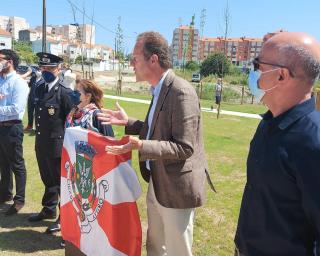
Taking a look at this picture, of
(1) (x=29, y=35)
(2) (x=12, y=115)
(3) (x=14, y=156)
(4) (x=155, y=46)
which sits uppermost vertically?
(1) (x=29, y=35)

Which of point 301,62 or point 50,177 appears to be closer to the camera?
point 301,62

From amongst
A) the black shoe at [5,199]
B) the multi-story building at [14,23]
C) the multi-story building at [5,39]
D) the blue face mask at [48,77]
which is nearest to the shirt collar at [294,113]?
the blue face mask at [48,77]

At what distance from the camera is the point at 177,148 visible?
279cm

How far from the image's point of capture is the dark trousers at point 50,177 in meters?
4.78

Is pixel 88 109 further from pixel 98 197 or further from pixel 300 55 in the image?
pixel 300 55

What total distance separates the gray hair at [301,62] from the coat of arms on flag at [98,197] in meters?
1.44

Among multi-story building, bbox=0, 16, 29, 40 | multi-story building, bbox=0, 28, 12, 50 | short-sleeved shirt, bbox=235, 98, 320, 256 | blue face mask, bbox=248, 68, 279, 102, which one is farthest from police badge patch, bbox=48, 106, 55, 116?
multi-story building, bbox=0, 16, 29, 40

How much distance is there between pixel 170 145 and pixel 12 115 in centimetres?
308

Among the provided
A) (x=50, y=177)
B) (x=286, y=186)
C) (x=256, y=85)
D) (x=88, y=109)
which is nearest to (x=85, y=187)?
(x=88, y=109)

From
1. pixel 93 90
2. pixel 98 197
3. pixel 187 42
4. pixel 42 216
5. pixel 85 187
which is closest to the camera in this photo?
pixel 98 197

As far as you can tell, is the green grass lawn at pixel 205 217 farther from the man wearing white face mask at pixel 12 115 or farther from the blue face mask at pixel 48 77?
the blue face mask at pixel 48 77

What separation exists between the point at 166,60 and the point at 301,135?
1497 mm

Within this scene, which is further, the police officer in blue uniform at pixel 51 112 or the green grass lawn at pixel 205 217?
the police officer in blue uniform at pixel 51 112

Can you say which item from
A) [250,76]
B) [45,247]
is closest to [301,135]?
[250,76]
